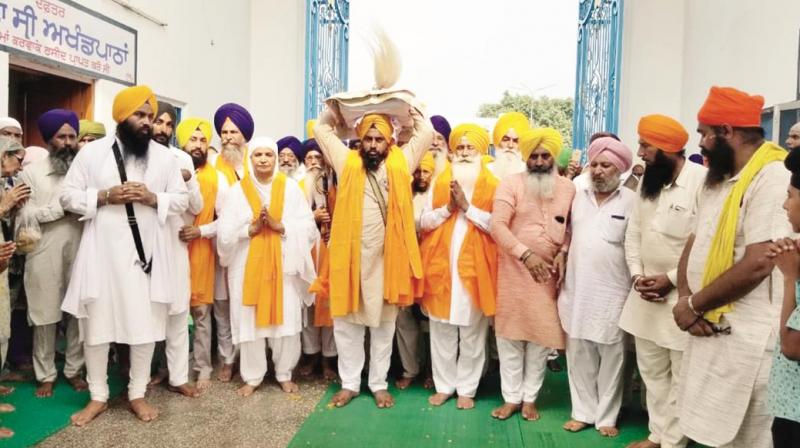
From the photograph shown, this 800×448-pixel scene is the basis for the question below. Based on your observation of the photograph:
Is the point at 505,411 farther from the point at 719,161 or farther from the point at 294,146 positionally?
the point at 294,146

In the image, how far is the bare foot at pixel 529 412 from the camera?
4.02m

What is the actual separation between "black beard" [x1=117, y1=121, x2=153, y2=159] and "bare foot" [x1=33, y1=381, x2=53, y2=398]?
1.67 metres

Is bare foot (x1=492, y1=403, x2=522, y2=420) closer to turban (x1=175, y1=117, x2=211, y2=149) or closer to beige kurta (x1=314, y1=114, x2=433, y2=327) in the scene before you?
beige kurta (x1=314, y1=114, x2=433, y2=327)

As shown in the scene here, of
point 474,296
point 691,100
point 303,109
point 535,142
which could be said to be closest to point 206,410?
point 474,296

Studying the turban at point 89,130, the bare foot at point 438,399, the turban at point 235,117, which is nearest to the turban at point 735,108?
the bare foot at point 438,399

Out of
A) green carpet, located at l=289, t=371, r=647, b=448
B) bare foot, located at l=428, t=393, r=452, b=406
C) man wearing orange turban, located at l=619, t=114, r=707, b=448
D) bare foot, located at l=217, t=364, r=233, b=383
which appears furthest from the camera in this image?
bare foot, located at l=217, t=364, r=233, b=383

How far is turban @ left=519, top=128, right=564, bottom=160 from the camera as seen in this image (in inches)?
156

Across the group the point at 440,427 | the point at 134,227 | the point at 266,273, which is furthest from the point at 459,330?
the point at 134,227

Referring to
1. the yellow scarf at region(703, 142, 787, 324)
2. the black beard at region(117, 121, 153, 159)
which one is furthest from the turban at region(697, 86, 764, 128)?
the black beard at region(117, 121, 153, 159)

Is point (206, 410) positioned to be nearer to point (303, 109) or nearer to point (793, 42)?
point (793, 42)

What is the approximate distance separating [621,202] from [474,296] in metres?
1.06

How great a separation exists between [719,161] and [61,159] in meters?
3.90

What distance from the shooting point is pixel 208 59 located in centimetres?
865

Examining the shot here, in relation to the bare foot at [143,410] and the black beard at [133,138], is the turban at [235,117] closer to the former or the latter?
the black beard at [133,138]
